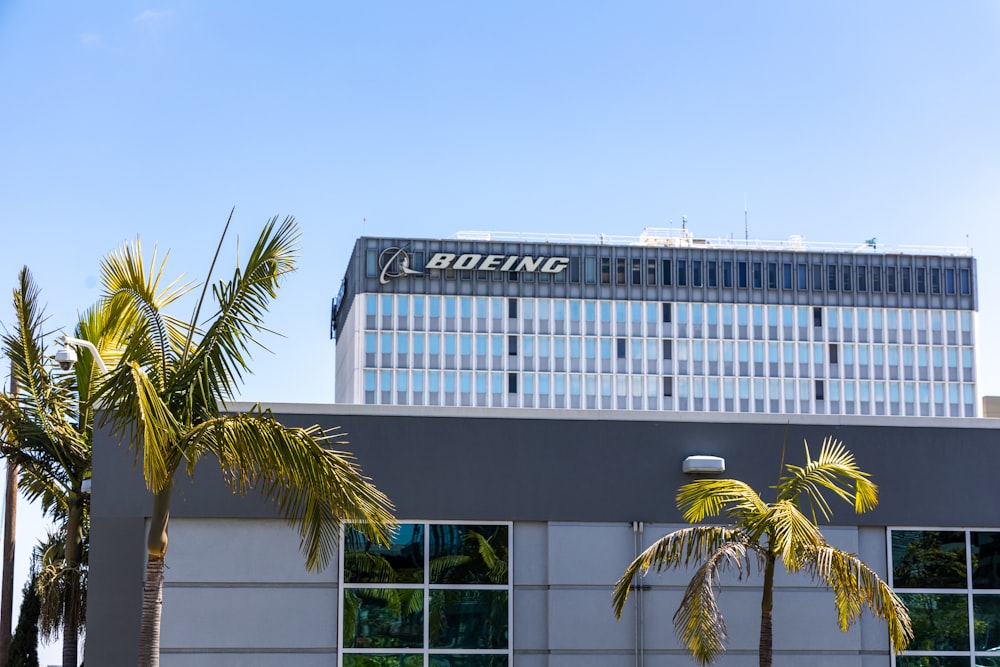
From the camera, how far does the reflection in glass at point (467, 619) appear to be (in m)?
15.4

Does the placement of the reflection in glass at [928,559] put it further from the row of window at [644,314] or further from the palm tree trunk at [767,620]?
the row of window at [644,314]

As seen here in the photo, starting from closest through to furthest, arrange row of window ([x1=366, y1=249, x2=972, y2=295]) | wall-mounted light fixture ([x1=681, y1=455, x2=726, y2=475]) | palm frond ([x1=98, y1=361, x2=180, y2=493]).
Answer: palm frond ([x1=98, y1=361, x2=180, y2=493]) → wall-mounted light fixture ([x1=681, y1=455, x2=726, y2=475]) → row of window ([x1=366, y1=249, x2=972, y2=295])

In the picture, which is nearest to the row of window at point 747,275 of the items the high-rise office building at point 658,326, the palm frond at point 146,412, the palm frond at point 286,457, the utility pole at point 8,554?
the high-rise office building at point 658,326

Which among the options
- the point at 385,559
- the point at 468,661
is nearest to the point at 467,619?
the point at 468,661

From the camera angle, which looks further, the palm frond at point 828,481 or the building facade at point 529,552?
A: the building facade at point 529,552

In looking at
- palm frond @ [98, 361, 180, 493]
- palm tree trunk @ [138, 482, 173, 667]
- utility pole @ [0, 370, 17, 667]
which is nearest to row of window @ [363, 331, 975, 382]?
utility pole @ [0, 370, 17, 667]

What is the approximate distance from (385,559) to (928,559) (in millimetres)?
6235

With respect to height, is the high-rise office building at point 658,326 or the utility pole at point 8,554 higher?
the high-rise office building at point 658,326

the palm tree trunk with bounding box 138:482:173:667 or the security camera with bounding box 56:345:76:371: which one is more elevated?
the security camera with bounding box 56:345:76:371

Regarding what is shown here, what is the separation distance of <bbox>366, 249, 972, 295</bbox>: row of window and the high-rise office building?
10 cm

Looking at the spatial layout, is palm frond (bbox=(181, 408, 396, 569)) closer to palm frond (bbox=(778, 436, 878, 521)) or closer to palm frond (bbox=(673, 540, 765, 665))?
palm frond (bbox=(673, 540, 765, 665))

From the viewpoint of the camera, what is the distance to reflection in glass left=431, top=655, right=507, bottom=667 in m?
15.3

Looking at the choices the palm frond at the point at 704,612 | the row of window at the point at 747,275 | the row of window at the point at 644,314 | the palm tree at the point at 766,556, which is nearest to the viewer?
the palm tree at the point at 766,556

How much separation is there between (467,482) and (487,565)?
0.95 meters
